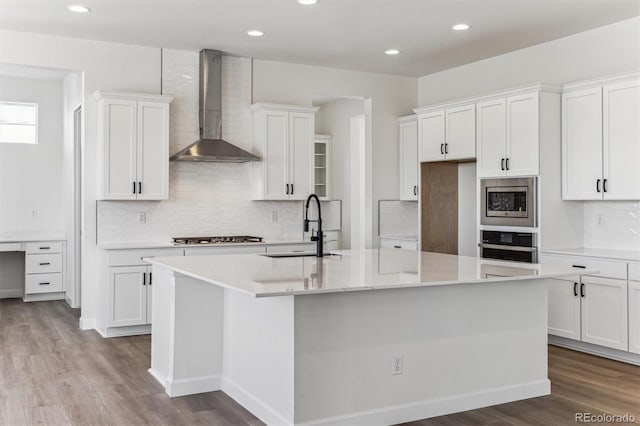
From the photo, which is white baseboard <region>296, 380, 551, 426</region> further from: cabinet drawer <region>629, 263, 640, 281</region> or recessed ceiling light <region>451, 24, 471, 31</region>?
recessed ceiling light <region>451, 24, 471, 31</region>

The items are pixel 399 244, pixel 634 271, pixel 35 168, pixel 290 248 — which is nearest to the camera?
pixel 634 271

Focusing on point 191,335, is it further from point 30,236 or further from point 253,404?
point 30,236

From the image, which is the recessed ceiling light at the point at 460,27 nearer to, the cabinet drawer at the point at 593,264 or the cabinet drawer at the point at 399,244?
the cabinet drawer at the point at 593,264

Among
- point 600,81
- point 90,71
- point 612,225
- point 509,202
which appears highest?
point 90,71

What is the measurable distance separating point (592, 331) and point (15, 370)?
4.46 metres

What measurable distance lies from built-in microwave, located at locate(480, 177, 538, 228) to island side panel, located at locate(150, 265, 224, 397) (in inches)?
117

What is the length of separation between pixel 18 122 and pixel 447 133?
17.8 feet

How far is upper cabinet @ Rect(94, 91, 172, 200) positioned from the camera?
593 centimetres

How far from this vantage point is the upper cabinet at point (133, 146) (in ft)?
19.5

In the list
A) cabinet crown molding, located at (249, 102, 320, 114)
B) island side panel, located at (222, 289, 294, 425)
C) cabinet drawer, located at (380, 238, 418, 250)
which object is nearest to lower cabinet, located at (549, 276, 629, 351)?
cabinet drawer, located at (380, 238, 418, 250)

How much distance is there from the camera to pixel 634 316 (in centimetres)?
480

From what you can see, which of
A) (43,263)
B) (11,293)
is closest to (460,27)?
(43,263)

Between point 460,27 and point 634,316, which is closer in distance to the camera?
point 634,316

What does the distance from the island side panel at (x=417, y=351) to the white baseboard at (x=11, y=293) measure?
6147mm
